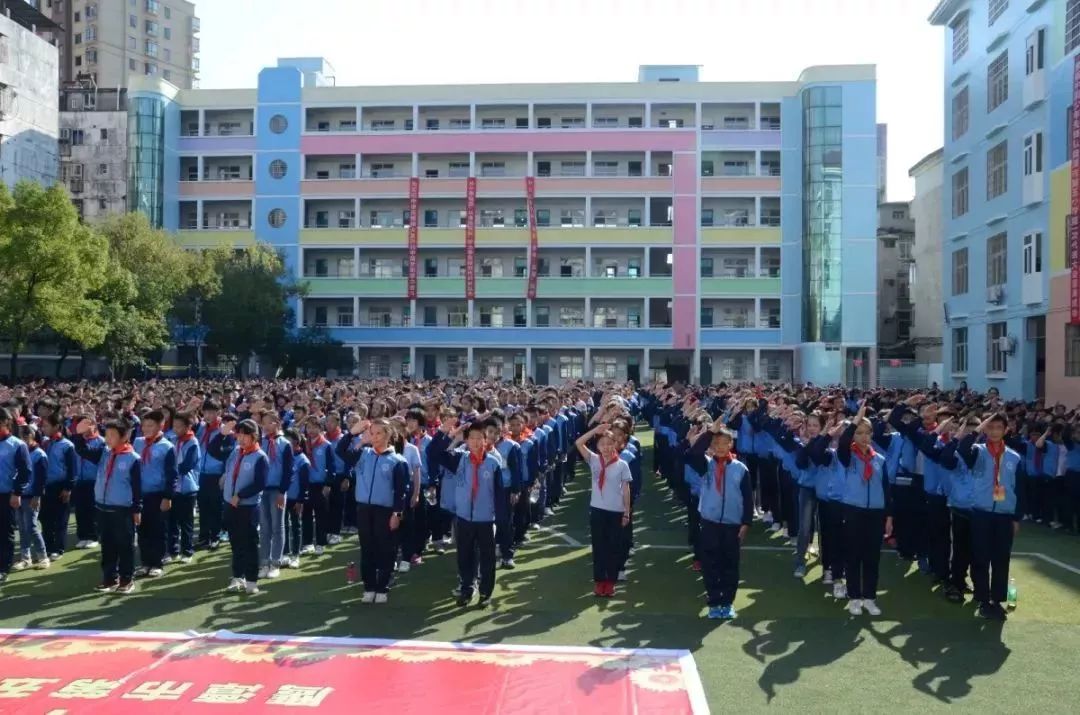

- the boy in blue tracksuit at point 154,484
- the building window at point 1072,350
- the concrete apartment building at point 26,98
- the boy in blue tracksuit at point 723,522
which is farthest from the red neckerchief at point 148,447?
the concrete apartment building at point 26,98

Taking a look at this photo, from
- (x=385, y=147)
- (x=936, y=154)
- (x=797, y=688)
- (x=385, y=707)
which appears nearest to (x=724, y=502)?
(x=797, y=688)

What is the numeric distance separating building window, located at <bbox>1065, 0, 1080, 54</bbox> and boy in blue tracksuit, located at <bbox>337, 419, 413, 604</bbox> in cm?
2059

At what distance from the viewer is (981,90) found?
1091 inches

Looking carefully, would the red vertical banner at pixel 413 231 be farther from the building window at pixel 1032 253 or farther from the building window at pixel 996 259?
the building window at pixel 1032 253

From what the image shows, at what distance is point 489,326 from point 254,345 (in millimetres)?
13325

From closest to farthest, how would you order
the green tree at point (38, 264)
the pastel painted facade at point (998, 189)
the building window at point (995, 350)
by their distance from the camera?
the pastel painted facade at point (998, 189) < the building window at point (995, 350) < the green tree at point (38, 264)

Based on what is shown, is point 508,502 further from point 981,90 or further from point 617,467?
point 981,90

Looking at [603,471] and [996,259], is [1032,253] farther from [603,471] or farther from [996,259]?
[603,471]

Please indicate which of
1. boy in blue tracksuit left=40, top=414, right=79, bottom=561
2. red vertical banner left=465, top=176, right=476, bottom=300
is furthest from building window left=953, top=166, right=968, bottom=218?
boy in blue tracksuit left=40, top=414, right=79, bottom=561

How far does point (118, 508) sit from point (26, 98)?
42264mm

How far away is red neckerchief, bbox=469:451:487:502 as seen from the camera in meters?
8.80

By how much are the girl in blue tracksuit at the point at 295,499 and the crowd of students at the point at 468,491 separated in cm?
3

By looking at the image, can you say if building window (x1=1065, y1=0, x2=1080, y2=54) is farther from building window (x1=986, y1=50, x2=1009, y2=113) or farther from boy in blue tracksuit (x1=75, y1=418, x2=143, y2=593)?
boy in blue tracksuit (x1=75, y1=418, x2=143, y2=593)

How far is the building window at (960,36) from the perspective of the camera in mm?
29375
